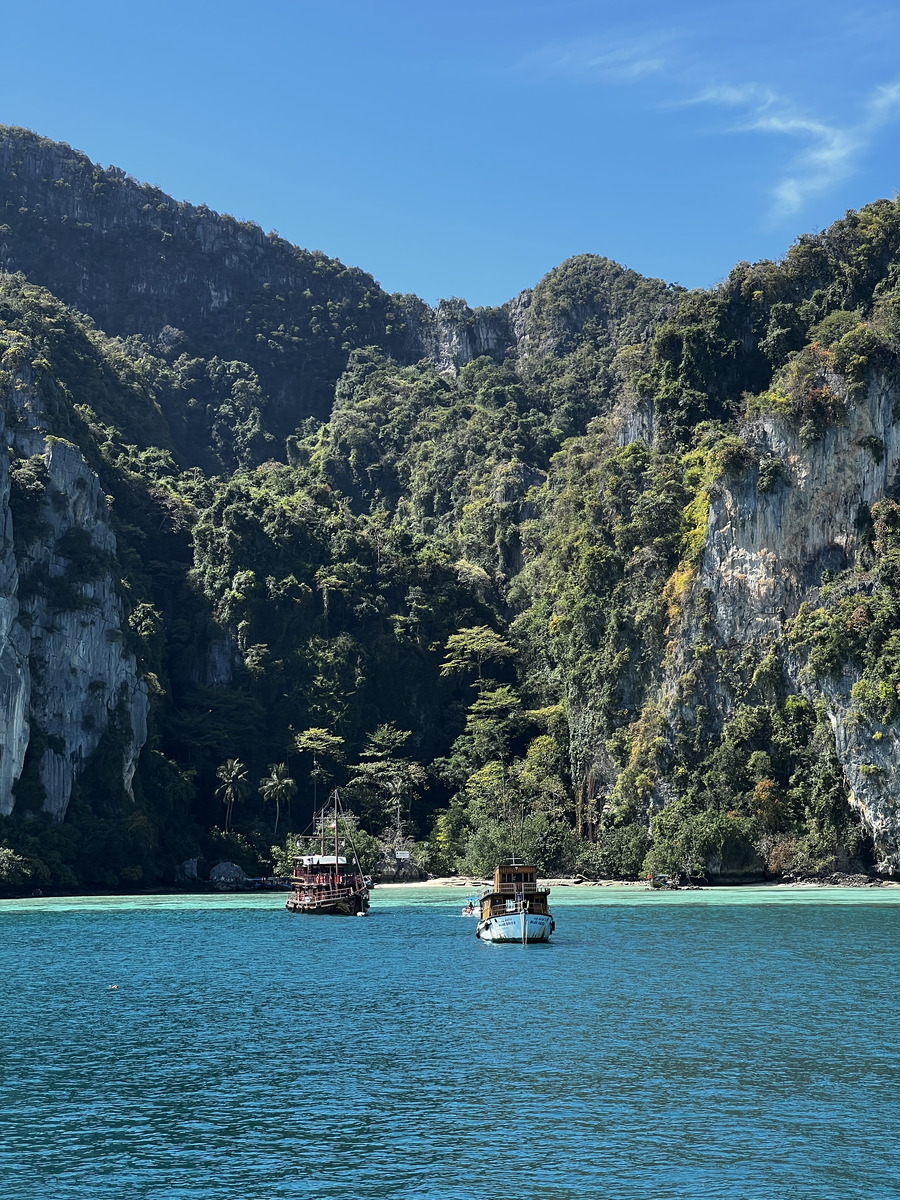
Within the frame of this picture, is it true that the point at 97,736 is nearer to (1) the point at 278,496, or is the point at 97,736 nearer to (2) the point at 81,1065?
(1) the point at 278,496

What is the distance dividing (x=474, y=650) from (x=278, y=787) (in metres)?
20.4

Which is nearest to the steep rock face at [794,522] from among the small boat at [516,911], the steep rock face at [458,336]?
the small boat at [516,911]

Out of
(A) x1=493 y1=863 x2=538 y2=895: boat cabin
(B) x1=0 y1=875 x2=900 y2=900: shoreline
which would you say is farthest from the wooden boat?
(B) x1=0 y1=875 x2=900 y2=900: shoreline

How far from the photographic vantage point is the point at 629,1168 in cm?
1841

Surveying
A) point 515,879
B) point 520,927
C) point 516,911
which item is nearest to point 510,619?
point 515,879

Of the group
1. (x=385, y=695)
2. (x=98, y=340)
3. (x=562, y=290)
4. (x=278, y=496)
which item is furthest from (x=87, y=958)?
(x=562, y=290)

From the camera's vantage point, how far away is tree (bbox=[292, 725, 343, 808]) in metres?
93.8

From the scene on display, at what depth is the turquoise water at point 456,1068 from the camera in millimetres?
18328

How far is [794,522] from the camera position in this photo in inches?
3147

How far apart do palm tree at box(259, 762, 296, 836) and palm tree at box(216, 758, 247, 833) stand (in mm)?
1588

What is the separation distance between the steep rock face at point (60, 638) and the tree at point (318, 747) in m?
11.7

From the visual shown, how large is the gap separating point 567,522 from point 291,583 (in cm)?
2218

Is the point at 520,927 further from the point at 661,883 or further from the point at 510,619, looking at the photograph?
the point at 510,619

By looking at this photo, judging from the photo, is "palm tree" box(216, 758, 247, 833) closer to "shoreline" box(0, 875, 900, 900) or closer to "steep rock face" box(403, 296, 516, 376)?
"shoreline" box(0, 875, 900, 900)
